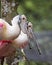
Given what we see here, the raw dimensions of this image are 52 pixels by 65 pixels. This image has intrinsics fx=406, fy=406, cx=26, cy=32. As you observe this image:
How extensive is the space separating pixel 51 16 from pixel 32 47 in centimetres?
250

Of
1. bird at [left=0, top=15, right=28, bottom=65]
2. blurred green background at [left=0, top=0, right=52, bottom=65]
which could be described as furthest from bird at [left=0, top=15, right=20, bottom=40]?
blurred green background at [left=0, top=0, right=52, bottom=65]

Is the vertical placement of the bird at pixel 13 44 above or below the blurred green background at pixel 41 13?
below

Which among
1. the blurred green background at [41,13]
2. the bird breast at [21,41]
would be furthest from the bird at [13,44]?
the blurred green background at [41,13]

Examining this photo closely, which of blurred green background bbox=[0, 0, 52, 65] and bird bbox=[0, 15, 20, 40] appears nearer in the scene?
bird bbox=[0, 15, 20, 40]

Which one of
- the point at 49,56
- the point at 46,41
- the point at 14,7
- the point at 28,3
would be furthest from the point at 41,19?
the point at 14,7

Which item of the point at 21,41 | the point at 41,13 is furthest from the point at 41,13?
the point at 21,41

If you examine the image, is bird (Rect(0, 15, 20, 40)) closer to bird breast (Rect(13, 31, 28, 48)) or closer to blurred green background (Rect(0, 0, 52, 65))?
bird breast (Rect(13, 31, 28, 48))

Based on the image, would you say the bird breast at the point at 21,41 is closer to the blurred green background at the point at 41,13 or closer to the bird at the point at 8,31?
the bird at the point at 8,31

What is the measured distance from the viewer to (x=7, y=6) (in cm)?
187

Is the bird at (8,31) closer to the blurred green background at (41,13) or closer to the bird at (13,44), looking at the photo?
the bird at (13,44)

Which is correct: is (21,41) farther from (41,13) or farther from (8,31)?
(41,13)

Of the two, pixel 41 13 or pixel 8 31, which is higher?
pixel 41 13

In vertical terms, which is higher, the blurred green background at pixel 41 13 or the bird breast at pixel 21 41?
the blurred green background at pixel 41 13

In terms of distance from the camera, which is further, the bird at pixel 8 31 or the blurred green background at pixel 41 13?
the blurred green background at pixel 41 13
